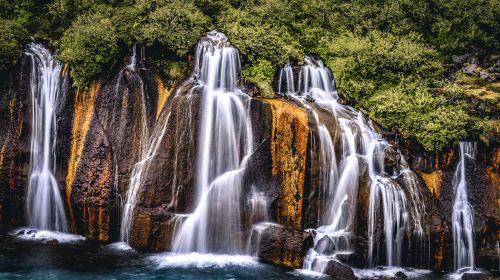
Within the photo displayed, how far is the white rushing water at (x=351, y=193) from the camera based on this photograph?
1294 centimetres

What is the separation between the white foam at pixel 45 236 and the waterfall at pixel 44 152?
23cm

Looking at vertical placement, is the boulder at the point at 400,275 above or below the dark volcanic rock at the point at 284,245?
below

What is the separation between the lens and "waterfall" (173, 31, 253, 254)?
1353cm

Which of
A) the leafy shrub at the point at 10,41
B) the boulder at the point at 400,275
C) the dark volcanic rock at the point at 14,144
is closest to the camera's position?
the boulder at the point at 400,275

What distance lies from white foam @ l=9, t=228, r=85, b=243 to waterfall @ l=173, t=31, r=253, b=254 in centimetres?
374

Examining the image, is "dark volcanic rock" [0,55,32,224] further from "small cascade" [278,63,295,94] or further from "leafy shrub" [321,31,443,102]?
"leafy shrub" [321,31,443,102]

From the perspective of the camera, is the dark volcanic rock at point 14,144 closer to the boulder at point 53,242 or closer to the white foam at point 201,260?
the boulder at point 53,242

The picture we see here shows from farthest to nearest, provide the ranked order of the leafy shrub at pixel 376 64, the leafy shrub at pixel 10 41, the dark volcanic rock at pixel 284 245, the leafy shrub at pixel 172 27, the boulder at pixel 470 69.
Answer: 1. the boulder at pixel 470 69
2. the leafy shrub at pixel 376 64
3. the leafy shrub at pixel 172 27
4. the leafy shrub at pixel 10 41
5. the dark volcanic rock at pixel 284 245

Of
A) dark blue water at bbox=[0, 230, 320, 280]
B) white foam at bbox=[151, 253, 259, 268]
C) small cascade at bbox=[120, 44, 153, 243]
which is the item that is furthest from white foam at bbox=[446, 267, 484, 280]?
small cascade at bbox=[120, 44, 153, 243]

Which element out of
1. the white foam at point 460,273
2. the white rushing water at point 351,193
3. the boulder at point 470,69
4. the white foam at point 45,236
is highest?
the boulder at point 470,69

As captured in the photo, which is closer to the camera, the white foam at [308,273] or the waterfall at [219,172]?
the white foam at [308,273]

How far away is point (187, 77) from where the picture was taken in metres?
15.3

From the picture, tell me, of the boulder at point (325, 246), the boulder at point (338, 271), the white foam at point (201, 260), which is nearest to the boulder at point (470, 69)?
the boulder at point (325, 246)

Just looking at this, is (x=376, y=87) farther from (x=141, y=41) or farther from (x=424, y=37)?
(x=141, y=41)
